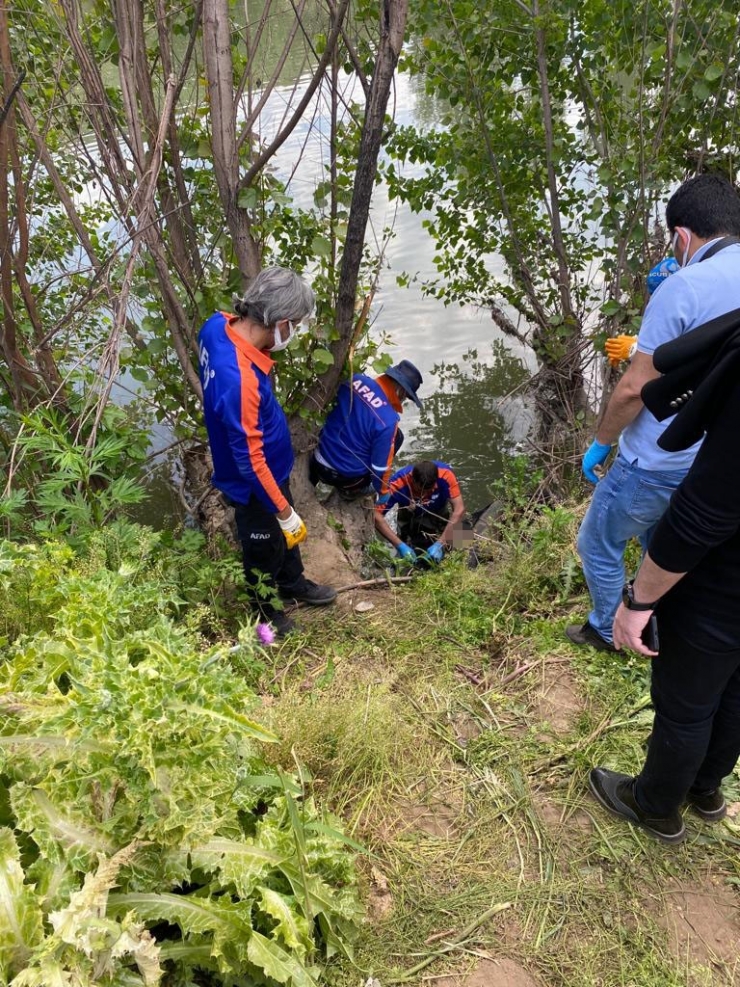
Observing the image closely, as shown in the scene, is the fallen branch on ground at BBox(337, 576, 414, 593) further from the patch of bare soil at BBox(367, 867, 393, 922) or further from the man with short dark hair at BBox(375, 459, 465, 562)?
the patch of bare soil at BBox(367, 867, 393, 922)

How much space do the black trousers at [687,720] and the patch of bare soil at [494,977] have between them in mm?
681

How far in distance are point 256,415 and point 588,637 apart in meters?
1.98

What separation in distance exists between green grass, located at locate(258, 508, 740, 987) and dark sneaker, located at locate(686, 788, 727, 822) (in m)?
0.05

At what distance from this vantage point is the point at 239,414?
2920 millimetres

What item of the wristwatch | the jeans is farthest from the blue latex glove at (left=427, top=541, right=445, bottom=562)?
the wristwatch

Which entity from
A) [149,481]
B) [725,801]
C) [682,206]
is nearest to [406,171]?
[149,481]

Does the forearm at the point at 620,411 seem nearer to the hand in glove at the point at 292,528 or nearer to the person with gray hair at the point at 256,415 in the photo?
the person with gray hair at the point at 256,415

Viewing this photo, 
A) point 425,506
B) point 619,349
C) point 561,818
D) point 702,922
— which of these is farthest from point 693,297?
point 425,506

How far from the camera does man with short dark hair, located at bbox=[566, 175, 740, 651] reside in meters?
2.15

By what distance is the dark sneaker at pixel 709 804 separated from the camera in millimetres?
2211

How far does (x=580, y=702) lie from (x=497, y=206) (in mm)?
4344

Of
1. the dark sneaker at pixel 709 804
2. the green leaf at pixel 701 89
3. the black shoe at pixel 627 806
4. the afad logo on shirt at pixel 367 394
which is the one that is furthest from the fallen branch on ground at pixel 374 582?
the green leaf at pixel 701 89

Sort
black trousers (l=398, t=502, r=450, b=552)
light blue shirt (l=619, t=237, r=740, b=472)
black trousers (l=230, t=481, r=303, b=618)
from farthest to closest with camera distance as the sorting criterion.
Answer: black trousers (l=398, t=502, r=450, b=552) → black trousers (l=230, t=481, r=303, b=618) → light blue shirt (l=619, t=237, r=740, b=472)

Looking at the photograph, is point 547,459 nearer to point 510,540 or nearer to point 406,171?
point 510,540
